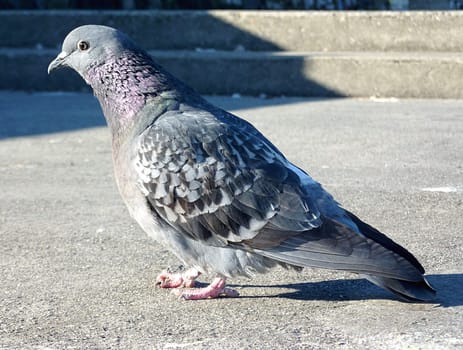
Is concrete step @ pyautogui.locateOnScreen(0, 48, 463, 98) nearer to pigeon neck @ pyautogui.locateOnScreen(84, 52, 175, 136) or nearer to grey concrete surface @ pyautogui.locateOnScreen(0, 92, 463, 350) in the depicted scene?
grey concrete surface @ pyautogui.locateOnScreen(0, 92, 463, 350)

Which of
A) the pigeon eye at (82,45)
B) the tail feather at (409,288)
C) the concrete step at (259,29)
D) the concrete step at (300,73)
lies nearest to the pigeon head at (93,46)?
the pigeon eye at (82,45)

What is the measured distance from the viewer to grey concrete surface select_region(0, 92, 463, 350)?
3629mm

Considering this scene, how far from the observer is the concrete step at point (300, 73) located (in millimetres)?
9352

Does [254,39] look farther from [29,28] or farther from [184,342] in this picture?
[184,342]

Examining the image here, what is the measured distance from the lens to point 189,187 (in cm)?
390

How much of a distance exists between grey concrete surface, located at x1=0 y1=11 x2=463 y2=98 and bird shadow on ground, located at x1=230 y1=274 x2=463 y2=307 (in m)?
5.33

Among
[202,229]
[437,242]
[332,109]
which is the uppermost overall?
[202,229]

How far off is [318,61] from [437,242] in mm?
5029

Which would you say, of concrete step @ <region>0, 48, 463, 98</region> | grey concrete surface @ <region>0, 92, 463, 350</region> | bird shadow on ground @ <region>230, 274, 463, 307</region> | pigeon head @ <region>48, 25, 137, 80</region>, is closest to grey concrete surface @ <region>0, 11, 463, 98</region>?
concrete step @ <region>0, 48, 463, 98</region>

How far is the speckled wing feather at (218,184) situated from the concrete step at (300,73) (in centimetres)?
565

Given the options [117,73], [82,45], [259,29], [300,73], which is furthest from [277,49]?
[117,73]

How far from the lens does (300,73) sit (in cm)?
970

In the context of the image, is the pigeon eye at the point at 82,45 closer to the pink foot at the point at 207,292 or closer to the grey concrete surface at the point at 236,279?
the grey concrete surface at the point at 236,279

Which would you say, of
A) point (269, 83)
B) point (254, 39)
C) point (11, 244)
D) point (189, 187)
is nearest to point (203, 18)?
point (254, 39)
